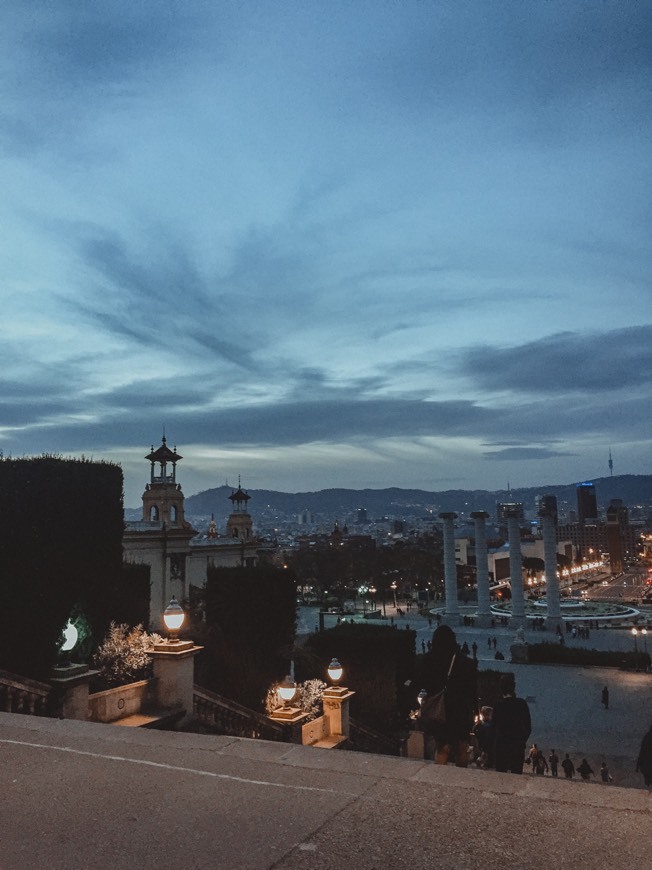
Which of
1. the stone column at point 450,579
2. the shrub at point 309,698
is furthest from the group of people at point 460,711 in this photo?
the stone column at point 450,579

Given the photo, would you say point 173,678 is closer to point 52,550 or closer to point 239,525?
point 52,550


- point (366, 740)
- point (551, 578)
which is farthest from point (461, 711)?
point (551, 578)

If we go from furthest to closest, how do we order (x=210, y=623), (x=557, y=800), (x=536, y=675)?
1. (x=536, y=675)
2. (x=210, y=623)
3. (x=557, y=800)

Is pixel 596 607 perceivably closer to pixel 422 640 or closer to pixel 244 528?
pixel 422 640

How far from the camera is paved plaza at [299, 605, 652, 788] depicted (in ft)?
89.0

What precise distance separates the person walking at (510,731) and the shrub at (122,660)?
32.6 feet

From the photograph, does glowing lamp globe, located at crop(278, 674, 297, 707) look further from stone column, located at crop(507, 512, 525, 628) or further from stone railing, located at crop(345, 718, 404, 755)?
stone column, located at crop(507, 512, 525, 628)

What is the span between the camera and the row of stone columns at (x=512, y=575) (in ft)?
219

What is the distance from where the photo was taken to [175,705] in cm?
1307

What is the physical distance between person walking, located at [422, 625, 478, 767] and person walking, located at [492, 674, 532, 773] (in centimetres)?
34

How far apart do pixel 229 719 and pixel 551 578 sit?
5918 centimetres

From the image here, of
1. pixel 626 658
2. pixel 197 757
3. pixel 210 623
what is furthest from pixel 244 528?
pixel 197 757

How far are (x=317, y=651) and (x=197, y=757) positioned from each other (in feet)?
104

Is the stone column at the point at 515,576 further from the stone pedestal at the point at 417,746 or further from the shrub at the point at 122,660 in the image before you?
the shrub at the point at 122,660
